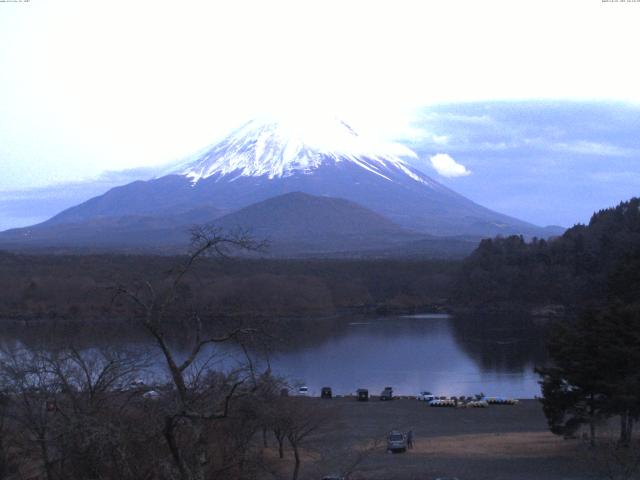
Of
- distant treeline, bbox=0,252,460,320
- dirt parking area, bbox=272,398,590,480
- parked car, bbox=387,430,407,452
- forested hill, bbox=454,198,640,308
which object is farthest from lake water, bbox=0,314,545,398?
forested hill, bbox=454,198,640,308

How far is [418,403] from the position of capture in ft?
60.6

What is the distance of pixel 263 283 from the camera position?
137ft

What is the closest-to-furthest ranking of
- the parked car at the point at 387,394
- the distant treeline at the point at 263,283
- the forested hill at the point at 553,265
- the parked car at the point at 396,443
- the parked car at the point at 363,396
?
1. the parked car at the point at 396,443
2. the parked car at the point at 363,396
3. the parked car at the point at 387,394
4. the distant treeline at the point at 263,283
5. the forested hill at the point at 553,265

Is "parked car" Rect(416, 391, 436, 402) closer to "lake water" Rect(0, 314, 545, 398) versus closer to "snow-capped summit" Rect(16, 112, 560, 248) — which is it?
"lake water" Rect(0, 314, 545, 398)

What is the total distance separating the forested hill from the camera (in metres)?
39.8

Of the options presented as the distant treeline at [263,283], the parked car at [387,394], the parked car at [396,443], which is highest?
the distant treeline at [263,283]

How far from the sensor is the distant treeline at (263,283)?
3384 cm

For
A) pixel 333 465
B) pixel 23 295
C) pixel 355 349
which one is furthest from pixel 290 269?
pixel 333 465

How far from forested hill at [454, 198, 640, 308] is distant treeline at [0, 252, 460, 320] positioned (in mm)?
2912

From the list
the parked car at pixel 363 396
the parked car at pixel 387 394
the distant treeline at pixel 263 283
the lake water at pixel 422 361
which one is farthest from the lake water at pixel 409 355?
the distant treeline at pixel 263 283

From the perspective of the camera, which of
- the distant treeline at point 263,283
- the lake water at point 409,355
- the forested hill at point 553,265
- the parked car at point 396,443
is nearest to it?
the parked car at point 396,443

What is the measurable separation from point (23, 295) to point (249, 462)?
32.3m

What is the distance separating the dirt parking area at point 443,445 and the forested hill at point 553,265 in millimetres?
21128

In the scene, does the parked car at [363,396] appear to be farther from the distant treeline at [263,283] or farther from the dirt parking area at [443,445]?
the distant treeline at [263,283]
